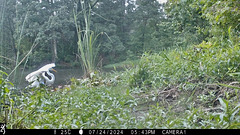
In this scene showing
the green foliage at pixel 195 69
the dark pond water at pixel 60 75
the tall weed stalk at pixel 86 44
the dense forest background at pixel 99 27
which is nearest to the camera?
the green foliage at pixel 195 69

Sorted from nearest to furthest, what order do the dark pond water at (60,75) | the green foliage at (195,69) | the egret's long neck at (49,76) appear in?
the green foliage at (195,69)
the dark pond water at (60,75)
the egret's long neck at (49,76)

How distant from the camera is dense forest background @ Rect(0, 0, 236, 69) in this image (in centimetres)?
147

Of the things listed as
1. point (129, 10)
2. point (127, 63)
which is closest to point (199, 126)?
point (127, 63)

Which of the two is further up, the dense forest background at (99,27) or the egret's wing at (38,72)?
the dense forest background at (99,27)

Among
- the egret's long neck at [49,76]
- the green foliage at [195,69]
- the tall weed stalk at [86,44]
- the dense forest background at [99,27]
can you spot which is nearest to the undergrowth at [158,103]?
the green foliage at [195,69]

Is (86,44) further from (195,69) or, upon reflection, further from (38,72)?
(195,69)

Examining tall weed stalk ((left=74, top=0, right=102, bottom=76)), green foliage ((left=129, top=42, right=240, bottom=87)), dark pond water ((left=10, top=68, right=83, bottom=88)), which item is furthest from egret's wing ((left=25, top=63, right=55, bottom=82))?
green foliage ((left=129, top=42, right=240, bottom=87))

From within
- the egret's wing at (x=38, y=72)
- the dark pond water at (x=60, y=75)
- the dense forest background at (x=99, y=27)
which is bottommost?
the dark pond water at (x=60, y=75)

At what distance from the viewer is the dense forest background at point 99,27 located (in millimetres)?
1466

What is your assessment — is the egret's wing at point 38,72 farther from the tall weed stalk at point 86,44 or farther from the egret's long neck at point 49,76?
the tall weed stalk at point 86,44

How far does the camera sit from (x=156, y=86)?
1.27 meters

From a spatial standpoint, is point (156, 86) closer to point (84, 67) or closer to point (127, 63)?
point (127, 63)

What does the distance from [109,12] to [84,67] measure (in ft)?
2.10

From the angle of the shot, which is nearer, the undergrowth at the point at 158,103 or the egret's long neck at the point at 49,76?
the undergrowth at the point at 158,103
